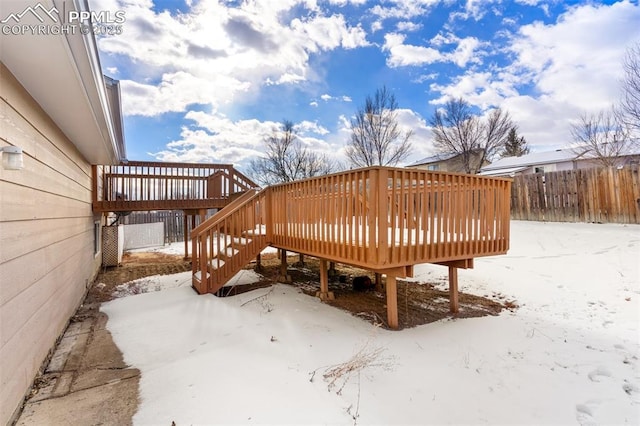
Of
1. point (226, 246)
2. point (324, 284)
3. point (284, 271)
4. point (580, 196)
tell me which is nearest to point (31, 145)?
point (226, 246)

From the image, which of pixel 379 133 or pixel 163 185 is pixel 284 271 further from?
pixel 379 133

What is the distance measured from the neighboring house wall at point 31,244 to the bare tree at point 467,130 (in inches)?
732

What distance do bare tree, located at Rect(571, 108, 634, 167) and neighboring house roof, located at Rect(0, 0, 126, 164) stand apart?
1843 centimetres

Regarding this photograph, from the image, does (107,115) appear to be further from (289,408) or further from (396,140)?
(396,140)

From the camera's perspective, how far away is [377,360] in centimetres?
301

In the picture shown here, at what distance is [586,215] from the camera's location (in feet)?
28.4

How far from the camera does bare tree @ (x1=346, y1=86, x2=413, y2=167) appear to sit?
53.8ft

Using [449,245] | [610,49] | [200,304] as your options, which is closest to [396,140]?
[610,49]

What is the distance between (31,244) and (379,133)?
1602cm

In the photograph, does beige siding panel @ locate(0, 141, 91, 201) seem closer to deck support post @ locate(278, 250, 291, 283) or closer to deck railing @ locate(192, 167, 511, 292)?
deck railing @ locate(192, 167, 511, 292)

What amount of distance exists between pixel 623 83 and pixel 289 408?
12880mm

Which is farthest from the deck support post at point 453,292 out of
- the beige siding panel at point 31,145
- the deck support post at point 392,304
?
the beige siding panel at point 31,145

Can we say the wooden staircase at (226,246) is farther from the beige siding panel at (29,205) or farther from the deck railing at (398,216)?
the beige siding panel at (29,205)

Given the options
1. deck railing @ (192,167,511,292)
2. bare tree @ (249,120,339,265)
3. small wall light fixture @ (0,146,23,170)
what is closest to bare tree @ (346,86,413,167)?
bare tree @ (249,120,339,265)
